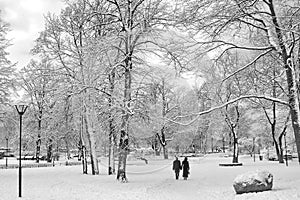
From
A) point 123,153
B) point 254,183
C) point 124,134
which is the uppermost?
point 124,134

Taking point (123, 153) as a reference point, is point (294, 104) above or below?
above

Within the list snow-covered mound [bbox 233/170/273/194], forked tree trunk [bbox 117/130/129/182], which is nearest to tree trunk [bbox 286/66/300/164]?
snow-covered mound [bbox 233/170/273/194]

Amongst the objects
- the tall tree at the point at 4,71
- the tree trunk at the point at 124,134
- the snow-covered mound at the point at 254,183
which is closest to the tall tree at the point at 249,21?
the snow-covered mound at the point at 254,183

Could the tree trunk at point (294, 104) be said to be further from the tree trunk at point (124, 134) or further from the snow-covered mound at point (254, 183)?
the tree trunk at point (124, 134)

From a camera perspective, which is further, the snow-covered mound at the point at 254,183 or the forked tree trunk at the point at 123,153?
the forked tree trunk at the point at 123,153

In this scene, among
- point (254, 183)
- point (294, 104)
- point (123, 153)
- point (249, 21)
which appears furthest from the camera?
point (123, 153)

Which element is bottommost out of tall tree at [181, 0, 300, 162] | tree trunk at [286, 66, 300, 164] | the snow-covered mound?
the snow-covered mound

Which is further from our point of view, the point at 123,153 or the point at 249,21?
the point at 123,153

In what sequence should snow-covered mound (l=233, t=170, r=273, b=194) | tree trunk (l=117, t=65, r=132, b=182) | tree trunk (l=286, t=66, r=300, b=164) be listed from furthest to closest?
1. tree trunk (l=117, t=65, r=132, b=182)
2. tree trunk (l=286, t=66, r=300, b=164)
3. snow-covered mound (l=233, t=170, r=273, b=194)

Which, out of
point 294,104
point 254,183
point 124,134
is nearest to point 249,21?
point 294,104

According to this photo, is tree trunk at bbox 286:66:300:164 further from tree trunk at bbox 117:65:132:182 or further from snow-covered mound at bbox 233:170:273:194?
tree trunk at bbox 117:65:132:182

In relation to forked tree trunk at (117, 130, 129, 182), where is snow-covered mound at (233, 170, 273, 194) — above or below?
below

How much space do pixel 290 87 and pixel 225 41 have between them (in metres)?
3.11

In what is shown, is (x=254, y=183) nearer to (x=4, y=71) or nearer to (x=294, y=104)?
(x=294, y=104)
